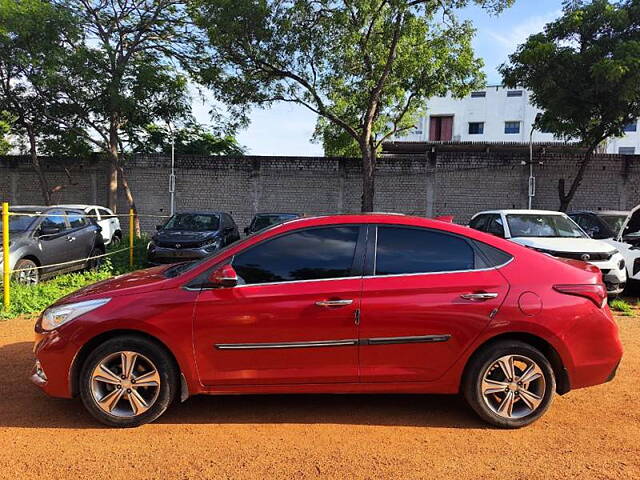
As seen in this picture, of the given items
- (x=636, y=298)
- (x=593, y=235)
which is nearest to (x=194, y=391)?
(x=636, y=298)

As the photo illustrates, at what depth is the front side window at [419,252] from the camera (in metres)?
3.67

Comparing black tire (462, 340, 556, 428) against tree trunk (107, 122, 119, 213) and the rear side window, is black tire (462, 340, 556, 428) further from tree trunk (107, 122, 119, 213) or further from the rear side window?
tree trunk (107, 122, 119, 213)

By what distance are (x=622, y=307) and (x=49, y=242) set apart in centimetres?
1057

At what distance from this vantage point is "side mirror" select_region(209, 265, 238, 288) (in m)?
3.54

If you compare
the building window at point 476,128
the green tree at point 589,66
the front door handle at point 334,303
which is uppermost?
the building window at point 476,128

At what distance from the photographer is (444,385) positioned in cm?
361

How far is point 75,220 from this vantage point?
35.6 feet

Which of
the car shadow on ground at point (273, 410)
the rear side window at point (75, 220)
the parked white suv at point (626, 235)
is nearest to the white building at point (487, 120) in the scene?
the parked white suv at point (626, 235)

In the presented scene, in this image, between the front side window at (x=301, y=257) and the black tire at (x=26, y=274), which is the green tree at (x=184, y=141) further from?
the front side window at (x=301, y=257)

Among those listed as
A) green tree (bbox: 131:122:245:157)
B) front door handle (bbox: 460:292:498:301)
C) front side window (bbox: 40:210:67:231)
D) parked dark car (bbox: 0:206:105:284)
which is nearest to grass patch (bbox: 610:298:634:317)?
front door handle (bbox: 460:292:498:301)

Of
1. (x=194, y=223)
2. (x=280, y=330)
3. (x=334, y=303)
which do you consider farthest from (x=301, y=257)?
(x=194, y=223)

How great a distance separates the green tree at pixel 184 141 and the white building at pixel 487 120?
1919 cm

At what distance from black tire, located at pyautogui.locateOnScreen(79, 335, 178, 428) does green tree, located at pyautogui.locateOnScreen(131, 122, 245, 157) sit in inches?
688

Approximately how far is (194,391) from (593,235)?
33.7 feet
